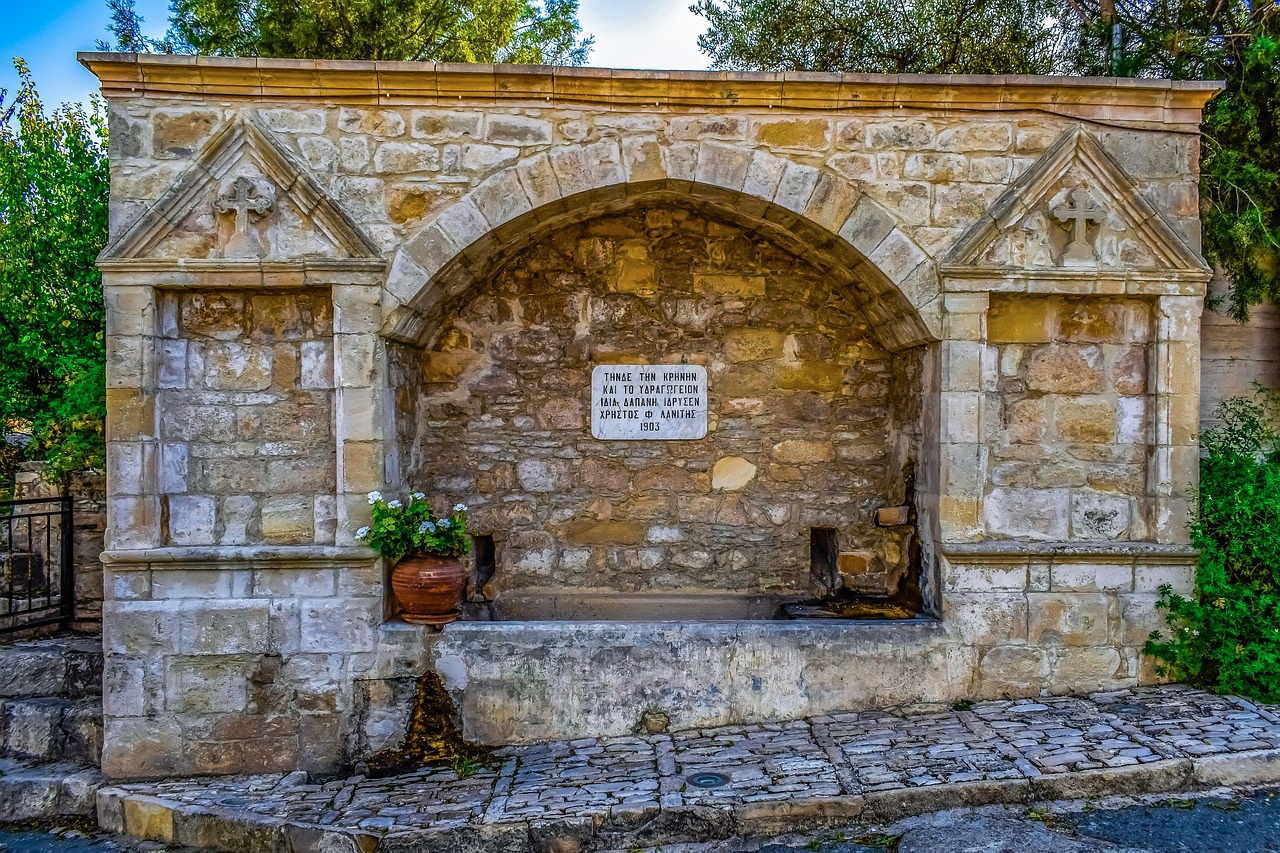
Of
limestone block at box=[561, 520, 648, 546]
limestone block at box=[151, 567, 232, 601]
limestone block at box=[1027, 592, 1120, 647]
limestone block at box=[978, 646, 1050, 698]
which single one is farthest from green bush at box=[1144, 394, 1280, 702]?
limestone block at box=[151, 567, 232, 601]

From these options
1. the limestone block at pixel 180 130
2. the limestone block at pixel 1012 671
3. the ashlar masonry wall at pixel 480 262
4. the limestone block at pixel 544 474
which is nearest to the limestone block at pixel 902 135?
the ashlar masonry wall at pixel 480 262

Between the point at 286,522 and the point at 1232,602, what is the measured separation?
17.2ft

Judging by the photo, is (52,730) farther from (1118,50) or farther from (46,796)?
(1118,50)

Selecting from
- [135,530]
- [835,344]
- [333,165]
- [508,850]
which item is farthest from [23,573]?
[835,344]

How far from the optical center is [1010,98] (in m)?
4.34

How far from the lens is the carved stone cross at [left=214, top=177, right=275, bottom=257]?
4094 mm

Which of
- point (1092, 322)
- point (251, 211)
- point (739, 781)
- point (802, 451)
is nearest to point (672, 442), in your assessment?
point (802, 451)

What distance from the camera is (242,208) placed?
4.10 metres

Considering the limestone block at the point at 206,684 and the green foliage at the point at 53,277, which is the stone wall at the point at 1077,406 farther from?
the green foliage at the point at 53,277

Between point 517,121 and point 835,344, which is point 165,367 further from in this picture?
point 835,344

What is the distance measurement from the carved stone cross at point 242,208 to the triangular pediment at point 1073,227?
12.3ft

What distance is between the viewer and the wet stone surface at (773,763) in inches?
135

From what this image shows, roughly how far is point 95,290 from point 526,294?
2.85 metres

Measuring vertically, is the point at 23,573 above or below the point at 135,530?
below
